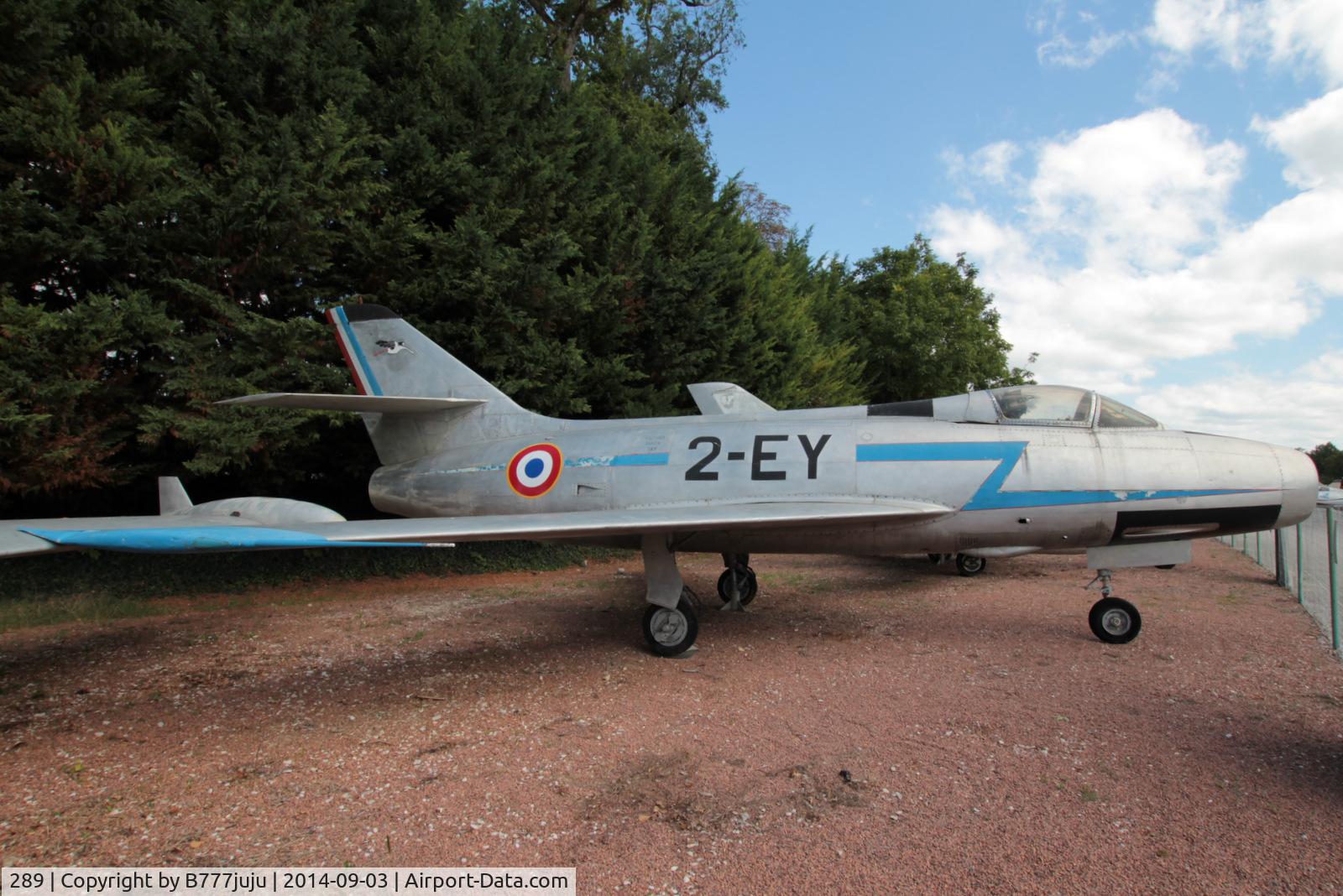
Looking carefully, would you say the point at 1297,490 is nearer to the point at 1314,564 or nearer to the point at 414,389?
the point at 414,389

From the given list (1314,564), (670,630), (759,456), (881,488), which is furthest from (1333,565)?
A: (1314,564)

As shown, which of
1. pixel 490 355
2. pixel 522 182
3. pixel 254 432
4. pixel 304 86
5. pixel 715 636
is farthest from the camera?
pixel 522 182

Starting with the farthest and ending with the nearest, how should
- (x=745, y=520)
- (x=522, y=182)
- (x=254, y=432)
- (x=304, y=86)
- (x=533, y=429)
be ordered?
(x=522, y=182)
(x=304, y=86)
(x=254, y=432)
(x=533, y=429)
(x=745, y=520)

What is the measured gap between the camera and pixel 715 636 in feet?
22.4

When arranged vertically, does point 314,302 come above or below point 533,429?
above

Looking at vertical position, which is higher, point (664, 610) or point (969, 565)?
point (664, 610)

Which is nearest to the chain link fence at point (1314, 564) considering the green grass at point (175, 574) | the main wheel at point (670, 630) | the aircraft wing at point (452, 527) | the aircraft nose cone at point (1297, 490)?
the aircraft nose cone at point (1297, 490)

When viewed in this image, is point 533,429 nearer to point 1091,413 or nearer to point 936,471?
point 936,471

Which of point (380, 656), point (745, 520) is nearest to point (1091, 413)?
point (745, 520)

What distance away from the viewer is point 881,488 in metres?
5.90

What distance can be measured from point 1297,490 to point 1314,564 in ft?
28.7

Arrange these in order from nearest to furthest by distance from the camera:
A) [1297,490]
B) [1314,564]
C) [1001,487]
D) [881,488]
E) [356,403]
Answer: [1297,490] → [1001,487] → [881,488] → [356,403] → [1314,564]

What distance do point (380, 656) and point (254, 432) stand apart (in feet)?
12.4

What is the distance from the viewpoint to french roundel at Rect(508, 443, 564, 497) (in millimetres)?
6785
